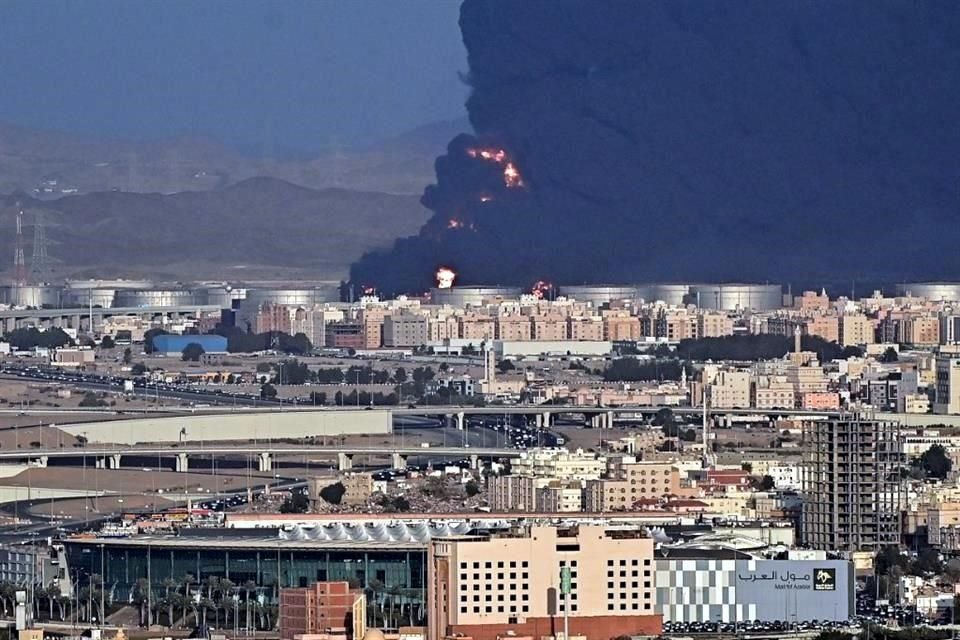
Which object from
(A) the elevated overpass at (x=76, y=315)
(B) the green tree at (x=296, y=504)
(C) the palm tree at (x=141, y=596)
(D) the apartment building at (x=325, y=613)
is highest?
(A) the elevated overpass at (x=76, y=315)

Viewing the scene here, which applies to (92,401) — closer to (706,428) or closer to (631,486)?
(706,428)

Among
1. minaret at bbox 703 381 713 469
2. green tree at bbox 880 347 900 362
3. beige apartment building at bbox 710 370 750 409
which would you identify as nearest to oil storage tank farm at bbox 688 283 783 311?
green tree at bbox 880 347 900 362

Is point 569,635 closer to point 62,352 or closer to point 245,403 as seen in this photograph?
point 245,403

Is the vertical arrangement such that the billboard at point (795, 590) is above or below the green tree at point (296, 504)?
below

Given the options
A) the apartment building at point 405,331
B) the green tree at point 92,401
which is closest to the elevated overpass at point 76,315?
the apartment building at point 405,331

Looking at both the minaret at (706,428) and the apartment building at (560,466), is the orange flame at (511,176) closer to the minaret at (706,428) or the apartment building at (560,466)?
the minaret at (706,428)

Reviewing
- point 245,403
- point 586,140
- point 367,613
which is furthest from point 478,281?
point 367,613

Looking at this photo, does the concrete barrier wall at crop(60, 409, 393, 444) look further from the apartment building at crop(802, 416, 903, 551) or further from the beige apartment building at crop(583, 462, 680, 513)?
the apartment building at crop(802, 416, 903, 551)
